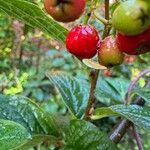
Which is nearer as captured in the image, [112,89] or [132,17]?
[132,17]

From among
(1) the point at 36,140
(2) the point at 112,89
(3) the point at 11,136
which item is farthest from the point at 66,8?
(2) the point at 112,89

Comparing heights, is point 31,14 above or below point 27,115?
above

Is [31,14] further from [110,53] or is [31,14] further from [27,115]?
[27,115]

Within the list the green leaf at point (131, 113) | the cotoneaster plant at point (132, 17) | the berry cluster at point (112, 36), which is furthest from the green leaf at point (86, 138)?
the cotoneaster plant at point (132, 17)

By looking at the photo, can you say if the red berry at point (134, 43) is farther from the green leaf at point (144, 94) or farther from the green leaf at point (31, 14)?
the green leaf at point (144, 94)

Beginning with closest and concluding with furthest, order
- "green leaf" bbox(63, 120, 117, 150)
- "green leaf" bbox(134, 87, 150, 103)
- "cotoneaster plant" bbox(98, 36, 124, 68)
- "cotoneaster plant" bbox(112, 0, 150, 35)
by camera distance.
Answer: "cotoneaster plant" bbox(112, 0, 150, 35)
"cotoneaster plant" bbox(98, 36, 124, 68)
"green leaf" bbox(63, 120, 117, 150)
"green leaf" bbox(134, 87, 150, 103)

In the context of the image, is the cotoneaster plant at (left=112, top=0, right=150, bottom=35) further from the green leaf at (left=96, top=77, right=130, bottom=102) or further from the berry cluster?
the green leaf at (left=96, top=77, right=130, bottom=102)

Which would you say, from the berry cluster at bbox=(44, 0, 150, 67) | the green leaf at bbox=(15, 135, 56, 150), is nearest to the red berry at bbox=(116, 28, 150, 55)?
the berry cluster at bbox=(44, 0, 150, 67)

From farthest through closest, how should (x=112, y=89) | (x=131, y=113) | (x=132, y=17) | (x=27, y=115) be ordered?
(x=112, y=89)
(x=27, y=115)
(x=131, y=113)
(x=132, y=17)
